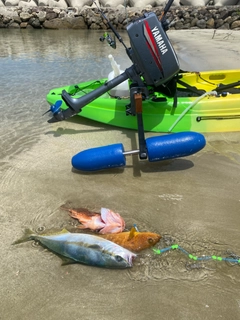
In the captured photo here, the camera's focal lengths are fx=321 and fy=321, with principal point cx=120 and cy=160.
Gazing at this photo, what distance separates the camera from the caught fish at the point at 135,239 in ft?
8.99

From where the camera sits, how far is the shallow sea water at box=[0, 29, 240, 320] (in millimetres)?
2385

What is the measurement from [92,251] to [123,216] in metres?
0.76

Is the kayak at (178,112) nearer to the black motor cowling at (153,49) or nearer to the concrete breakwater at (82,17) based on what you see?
the black motor cowling at (153,49)

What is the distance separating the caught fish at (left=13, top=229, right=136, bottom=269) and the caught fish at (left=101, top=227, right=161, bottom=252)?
0.33 ft

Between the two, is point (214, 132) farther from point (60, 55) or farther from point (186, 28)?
point (186, 28)

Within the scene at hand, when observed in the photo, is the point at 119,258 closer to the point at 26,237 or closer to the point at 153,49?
the point at 26,237

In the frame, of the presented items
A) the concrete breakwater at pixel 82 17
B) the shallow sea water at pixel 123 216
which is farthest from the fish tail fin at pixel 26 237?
the concrete breakwater at pixel 82 17

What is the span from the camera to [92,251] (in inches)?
101

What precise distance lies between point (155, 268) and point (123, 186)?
1.32 meters

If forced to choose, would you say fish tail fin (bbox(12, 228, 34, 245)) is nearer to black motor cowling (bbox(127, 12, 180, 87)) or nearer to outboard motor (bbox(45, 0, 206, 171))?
outboard motor (bbox(45, 0, 206, 171))

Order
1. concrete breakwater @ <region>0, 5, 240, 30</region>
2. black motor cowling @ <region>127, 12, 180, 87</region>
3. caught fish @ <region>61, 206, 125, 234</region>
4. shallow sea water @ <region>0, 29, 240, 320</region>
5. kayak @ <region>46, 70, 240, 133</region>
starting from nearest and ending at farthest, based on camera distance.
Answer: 1. shallow sea water @ <region>0, 29, 240, 320</region>
2. caught fish @ <region>61, 206, 125, 234</region>
3. black motor cowling @ <region>127, 12, 180, 87</region>
4. kayak @ <region>46, 70, 240, 133</region>
5. concrete breakwater @ <region>0, 5, 240, 30</region>

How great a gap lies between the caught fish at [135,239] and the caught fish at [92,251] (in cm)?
10

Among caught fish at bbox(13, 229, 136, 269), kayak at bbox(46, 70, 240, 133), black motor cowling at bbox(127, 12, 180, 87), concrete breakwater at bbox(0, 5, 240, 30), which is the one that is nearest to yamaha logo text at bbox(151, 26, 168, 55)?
black motor cowling at bbox(127, 12, 180, 87)

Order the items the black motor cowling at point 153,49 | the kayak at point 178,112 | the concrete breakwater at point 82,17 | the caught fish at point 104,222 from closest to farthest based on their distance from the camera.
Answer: the caught fish at point 104,222 → the black motor cowling at point 153,49 → the kayak at point 178,112 → the concrete breakwater at point 82,17
